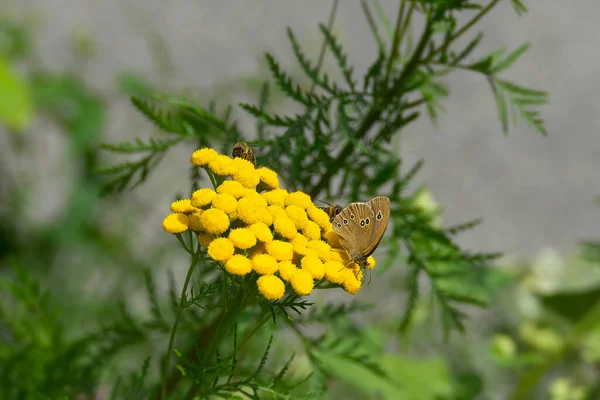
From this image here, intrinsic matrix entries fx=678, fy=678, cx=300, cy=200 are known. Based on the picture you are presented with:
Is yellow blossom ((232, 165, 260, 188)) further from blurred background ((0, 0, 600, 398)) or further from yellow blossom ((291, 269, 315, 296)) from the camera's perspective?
blurred background ((0, 0, 600, 398))

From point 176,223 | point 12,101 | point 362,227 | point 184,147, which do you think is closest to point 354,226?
point 362,227

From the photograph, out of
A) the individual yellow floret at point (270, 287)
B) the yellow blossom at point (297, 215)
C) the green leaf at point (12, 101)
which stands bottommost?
the green leaf at point (12, 101)

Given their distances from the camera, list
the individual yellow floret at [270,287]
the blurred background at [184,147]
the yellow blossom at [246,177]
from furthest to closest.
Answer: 1. the blurred background at [184,147]
2. the yellow blossom at [246,177]
3. the individual yellow floret at [270,287]

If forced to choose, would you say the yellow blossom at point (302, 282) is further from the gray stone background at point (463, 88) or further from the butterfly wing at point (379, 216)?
the gray stone background at point (463, 88)

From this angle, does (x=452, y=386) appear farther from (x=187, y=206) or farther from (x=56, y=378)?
(x=187, y=206)

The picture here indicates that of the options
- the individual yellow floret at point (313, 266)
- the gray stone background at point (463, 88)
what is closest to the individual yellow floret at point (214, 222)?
the individual yellow floret at point (313, 266)

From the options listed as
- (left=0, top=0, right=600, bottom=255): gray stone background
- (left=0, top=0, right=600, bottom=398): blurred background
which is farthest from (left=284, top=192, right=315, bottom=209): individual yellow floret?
(left=0, top=0, right=600, bottom=255): gray stone background

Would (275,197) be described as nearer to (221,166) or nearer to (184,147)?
(221,166)
